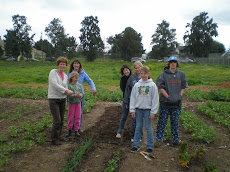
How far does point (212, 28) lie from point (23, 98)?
46.3 metres

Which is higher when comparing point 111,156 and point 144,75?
point 144,75

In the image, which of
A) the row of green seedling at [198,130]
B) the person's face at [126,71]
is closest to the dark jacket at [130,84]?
the person's face at [126,71]

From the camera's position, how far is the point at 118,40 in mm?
47312

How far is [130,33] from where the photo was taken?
4184 cm

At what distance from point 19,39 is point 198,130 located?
161ft

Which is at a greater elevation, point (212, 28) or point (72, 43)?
point (212, 28)

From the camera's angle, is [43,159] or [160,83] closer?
[43,159]

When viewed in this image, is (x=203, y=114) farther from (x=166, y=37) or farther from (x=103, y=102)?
(x=166, y=37)

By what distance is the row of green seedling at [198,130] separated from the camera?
14.9ft

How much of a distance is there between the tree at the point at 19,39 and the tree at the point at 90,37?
48.5 feet

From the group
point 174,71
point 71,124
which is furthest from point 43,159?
point 174,71

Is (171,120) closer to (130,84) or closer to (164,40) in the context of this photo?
(130,84)

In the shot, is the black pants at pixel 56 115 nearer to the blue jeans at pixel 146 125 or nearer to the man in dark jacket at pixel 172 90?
the blue jeans at pixel 146 125

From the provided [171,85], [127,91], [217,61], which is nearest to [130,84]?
[127,91]
